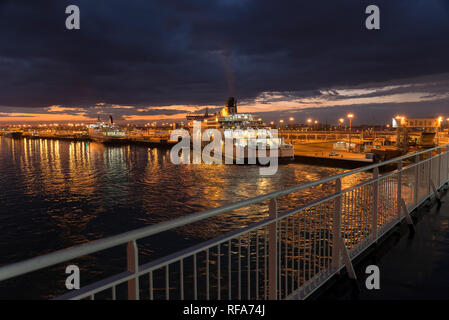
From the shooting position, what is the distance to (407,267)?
5.28 m

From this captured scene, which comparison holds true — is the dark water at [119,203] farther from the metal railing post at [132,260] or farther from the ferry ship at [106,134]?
the ferry ship at [106,134]

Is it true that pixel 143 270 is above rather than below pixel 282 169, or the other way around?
above

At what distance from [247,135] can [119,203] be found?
3833 centimetres

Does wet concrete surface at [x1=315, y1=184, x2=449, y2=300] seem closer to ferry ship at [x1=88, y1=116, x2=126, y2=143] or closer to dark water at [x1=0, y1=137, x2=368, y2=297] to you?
dark water at [x1=0, y1=137, x2=368, y2=297]

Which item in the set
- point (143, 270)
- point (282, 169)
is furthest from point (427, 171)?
point (282, 169)

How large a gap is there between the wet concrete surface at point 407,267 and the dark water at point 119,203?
10.00m

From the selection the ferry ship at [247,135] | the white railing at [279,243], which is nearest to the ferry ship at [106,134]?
the ferry ship at [247,135]

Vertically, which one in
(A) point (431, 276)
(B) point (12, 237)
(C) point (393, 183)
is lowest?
(B) point (12, 237)

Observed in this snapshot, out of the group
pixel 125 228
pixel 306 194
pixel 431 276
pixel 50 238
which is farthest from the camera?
pixel 306 194

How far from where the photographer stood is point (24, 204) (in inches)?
997

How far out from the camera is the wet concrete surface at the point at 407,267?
175 inches
